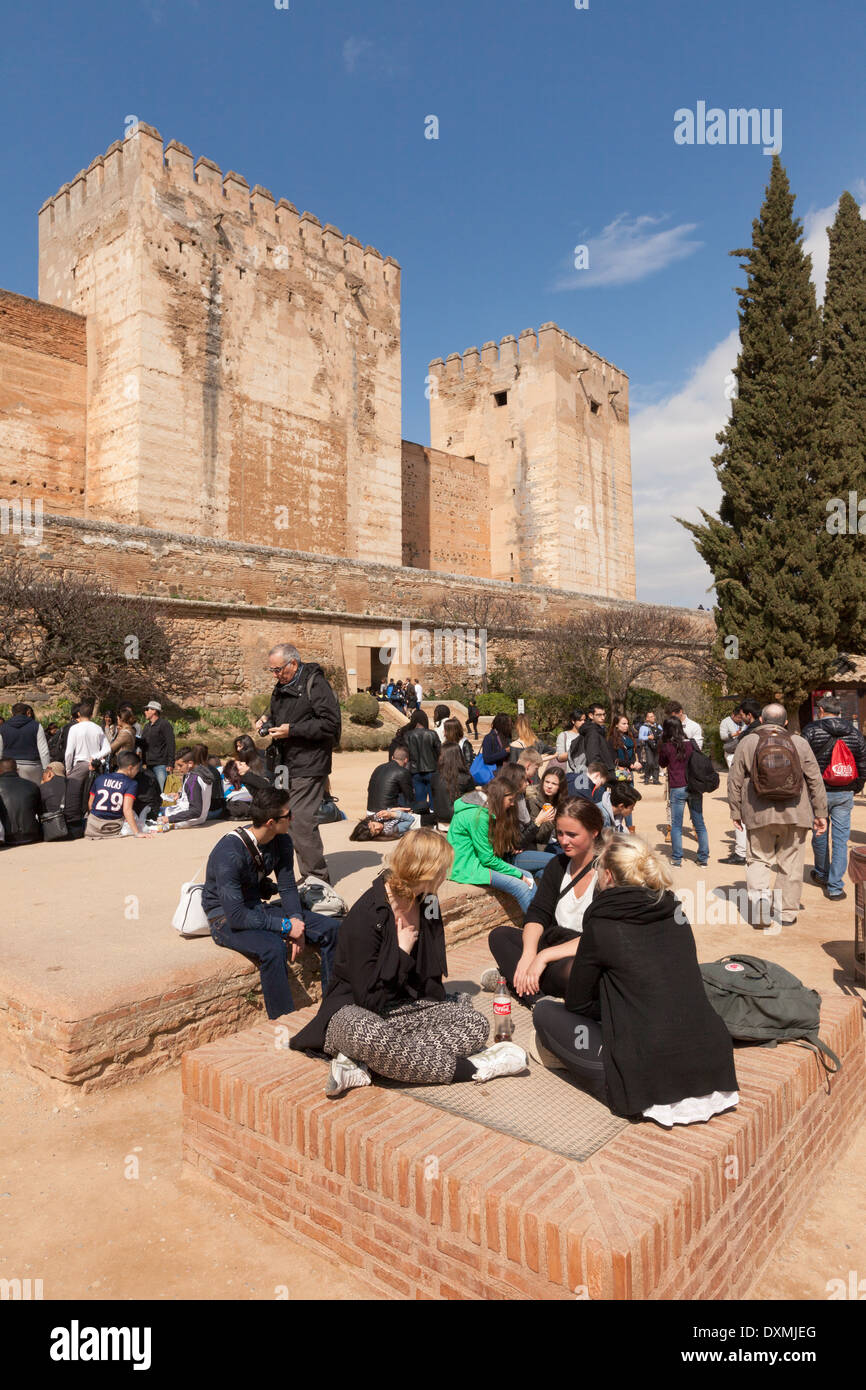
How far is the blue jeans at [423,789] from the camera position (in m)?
8.25

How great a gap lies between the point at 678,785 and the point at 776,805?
7.42 ft

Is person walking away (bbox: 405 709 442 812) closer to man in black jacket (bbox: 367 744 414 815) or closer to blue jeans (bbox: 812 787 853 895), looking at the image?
man in black jacket (bbox: 367 744 414 815)

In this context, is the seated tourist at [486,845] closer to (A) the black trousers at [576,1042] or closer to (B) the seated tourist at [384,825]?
(B) the seated tourist at [384,825]

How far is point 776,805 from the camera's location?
607cm

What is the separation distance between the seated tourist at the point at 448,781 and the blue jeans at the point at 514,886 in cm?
180

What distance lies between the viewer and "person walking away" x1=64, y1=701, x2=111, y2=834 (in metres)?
7.99

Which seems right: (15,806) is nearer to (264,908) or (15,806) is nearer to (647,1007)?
(264,908)

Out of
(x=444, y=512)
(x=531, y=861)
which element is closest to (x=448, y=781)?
(x=531, y=861)

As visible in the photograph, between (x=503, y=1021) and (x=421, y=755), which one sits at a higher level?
(x=421, y=755)

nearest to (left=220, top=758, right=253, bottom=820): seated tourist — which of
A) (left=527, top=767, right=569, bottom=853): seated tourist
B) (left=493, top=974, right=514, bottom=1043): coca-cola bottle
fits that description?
(left=527, top=767, right=569, bottom=853): seated tourist

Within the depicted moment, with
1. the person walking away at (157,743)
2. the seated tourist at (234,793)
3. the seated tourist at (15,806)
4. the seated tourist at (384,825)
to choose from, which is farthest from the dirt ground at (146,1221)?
the person walking away at (157,743)

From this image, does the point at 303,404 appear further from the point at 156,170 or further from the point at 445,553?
the point at 445,553
